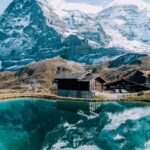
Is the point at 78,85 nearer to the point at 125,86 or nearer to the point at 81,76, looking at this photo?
the point at 81,76

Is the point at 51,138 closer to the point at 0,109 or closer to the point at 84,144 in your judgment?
the point at 84,144

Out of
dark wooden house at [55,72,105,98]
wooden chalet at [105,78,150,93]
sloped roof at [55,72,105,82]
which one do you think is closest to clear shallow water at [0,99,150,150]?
dark wooden house at [55,72,105,98]

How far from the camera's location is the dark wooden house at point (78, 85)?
409 ft

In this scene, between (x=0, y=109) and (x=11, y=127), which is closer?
(x=11, y=127)

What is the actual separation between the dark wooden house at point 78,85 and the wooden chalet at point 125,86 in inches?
416

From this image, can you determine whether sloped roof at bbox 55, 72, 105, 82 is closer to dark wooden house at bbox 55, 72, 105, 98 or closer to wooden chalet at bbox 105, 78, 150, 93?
dark wooden house at bbox 55, 72, 105, 98

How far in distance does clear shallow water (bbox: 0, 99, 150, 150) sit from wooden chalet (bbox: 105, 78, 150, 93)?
4752 cm

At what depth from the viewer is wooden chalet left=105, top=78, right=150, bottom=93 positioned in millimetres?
139375

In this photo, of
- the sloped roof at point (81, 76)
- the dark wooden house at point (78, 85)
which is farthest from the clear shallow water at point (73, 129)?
the sloped roof at point (81, 76)

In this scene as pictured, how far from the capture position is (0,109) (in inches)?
3807

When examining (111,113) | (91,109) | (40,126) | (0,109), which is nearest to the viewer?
(40,126)

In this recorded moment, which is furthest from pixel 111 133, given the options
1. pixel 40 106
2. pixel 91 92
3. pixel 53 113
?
pixel 91 92

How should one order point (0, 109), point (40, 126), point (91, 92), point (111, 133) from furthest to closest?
point (91, 92)
point (0, 109)
point (40, 126)
point (111, 133)

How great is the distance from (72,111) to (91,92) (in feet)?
119
